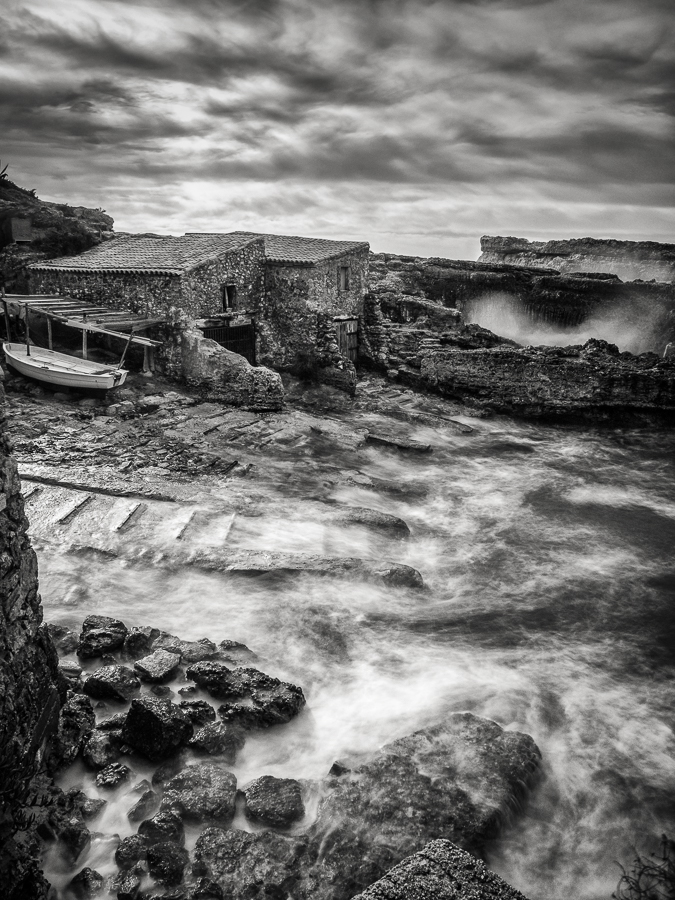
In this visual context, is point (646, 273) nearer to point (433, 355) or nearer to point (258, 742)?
point (433, 355)

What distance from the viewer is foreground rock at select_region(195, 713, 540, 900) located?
4363mm

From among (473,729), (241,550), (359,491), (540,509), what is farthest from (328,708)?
(540,509)

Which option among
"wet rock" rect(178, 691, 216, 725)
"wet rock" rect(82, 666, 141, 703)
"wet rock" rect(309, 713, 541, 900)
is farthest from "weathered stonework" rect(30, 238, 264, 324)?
"wet rock" rect(309, 713, 541, 900)

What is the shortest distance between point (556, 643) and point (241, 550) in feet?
15.1

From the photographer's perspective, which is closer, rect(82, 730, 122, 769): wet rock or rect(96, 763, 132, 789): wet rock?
rect(96, 763, 132, 789): wet rock

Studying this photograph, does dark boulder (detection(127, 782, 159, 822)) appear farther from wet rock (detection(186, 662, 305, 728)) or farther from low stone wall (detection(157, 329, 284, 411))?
low stone wall (detection(157, 329, 284, 411))

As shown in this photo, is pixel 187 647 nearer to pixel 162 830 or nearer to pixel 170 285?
pixel 162 830

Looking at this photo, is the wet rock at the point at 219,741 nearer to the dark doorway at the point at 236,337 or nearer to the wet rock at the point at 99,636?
the wet rock at the point at 99,636

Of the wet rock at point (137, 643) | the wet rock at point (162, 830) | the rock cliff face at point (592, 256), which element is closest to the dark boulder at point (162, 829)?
the wet rock at point (162, 830)

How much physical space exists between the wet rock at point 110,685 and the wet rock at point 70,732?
178mm

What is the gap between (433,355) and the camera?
65.1 feet

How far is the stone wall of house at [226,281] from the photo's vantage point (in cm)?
→ 1692

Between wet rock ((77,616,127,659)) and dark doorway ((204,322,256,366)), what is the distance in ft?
40.2

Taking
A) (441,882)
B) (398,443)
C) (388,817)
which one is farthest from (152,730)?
(398,443)
